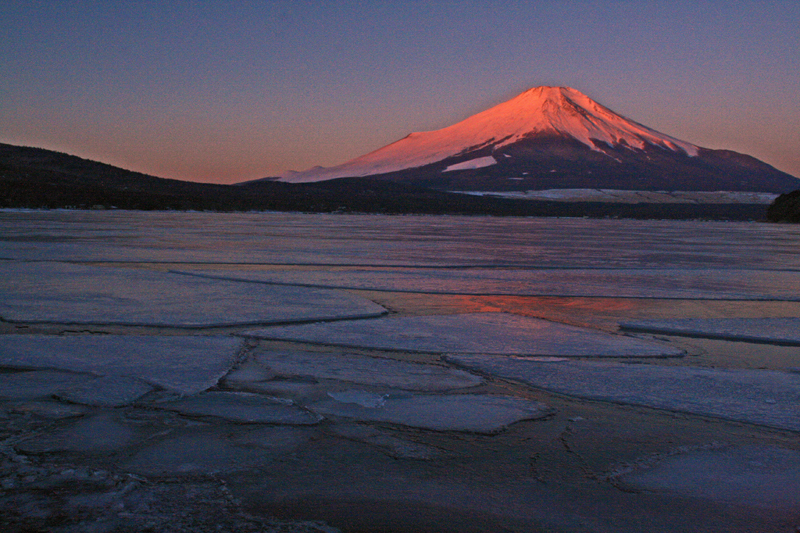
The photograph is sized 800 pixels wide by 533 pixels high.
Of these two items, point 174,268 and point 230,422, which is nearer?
point 230,422

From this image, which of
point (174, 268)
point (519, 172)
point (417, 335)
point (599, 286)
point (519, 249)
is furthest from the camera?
point (519, 172)

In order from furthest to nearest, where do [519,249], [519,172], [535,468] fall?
[519,172]
[519,249]
[535,468]

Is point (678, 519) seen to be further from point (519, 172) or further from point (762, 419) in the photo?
point (519, 172)

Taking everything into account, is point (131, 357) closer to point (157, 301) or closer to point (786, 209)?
point (157, 301)

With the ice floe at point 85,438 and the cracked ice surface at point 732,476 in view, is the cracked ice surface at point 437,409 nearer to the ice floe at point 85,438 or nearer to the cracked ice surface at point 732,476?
the cracked ice surface at point 732,476

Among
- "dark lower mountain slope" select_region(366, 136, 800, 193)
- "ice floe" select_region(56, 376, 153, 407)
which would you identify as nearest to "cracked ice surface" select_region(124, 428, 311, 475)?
"ice floe" select_region(56, 376, 153, 407)

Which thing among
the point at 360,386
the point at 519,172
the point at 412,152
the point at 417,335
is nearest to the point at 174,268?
the point at 417,335

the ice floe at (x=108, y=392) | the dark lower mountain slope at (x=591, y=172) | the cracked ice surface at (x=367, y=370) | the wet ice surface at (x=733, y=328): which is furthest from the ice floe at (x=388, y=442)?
the dark lower mountain slope at (x=591, y=172)

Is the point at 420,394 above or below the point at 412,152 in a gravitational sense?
below
